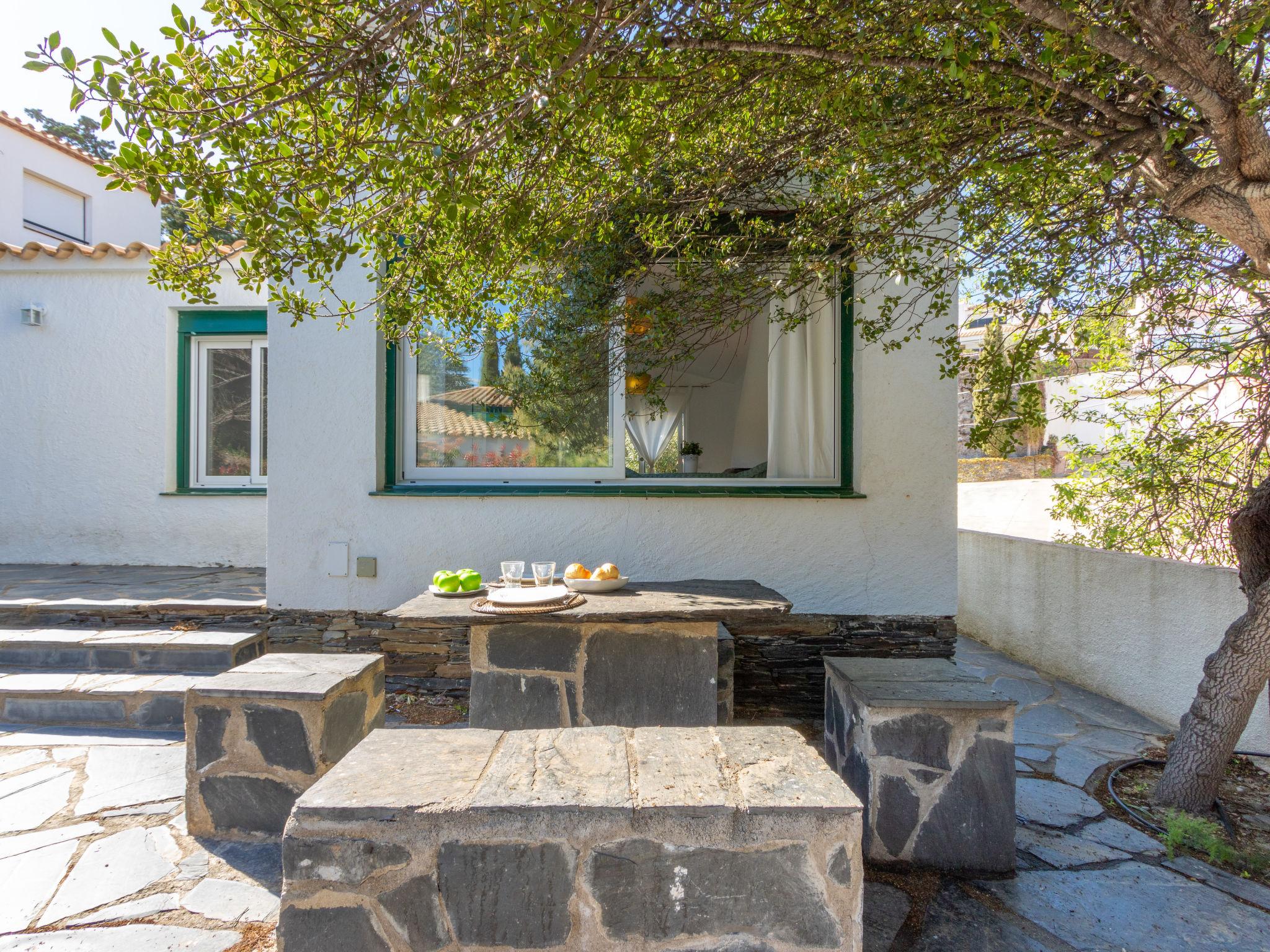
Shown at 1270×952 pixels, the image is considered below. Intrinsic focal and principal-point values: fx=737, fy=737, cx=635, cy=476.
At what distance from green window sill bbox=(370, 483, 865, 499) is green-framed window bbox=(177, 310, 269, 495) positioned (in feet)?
9.28

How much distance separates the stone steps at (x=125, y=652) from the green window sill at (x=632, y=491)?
1.20 metres

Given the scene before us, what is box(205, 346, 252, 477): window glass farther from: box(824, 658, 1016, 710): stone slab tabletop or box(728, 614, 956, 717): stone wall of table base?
box(824, 658, 1016, 710): stone slab tabletop

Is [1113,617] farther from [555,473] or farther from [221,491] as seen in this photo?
[221,491]

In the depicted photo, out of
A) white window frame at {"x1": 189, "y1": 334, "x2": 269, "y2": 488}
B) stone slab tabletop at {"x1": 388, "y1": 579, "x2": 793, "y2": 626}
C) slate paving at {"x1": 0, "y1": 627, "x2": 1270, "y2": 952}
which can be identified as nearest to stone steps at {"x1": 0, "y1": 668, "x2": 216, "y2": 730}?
slate paving at {"x1": 0, "y1": 627, "x2": 1270, "y2": 952}

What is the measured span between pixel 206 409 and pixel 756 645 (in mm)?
5405

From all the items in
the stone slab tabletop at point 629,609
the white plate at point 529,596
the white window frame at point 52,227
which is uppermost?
the white window frame at point 52,227

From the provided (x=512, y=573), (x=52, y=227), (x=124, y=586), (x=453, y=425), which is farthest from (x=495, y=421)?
(x=52, y=227)

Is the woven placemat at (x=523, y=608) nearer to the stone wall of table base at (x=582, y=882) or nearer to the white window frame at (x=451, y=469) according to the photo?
the stone wall of table base at (x=582, y=882)

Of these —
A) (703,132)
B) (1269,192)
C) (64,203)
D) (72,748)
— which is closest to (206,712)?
(72,748)

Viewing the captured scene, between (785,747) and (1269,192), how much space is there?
2150 mm

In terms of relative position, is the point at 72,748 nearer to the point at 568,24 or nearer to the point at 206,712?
the point at 206,712

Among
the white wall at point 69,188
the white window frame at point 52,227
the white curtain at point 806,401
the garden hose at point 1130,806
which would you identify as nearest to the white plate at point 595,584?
the white curtain at point 806,401

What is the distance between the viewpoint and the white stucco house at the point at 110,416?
6500 mm

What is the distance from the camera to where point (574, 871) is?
59.4 inches
